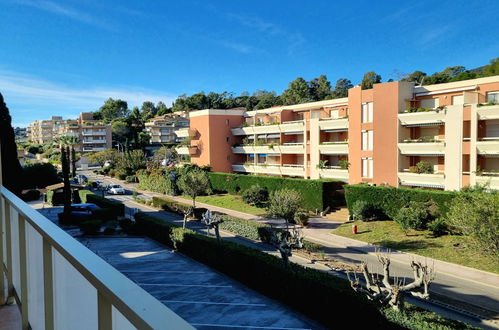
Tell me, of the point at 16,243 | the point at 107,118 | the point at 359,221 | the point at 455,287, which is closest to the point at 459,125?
the point at 359,221

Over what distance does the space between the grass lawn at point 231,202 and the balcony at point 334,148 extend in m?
9.49

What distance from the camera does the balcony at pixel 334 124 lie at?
40.9m

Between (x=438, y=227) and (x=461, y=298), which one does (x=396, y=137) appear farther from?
(x=461, y=298)

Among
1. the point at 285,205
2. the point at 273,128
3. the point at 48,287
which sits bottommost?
the point at 285,205

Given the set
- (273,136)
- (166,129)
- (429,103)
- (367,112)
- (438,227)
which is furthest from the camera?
(166,129)

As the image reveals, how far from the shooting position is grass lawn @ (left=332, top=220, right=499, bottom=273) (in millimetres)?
21391

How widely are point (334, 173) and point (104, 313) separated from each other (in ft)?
133

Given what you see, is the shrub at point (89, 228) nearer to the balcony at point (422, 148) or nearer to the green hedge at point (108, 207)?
the green hedge at point (108, 207)

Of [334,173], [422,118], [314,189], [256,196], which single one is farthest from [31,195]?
[422,118]

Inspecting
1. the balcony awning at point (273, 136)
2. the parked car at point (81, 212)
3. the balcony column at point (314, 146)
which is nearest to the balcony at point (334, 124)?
the balcony column at point (314, 146)

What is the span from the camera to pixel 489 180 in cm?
2783

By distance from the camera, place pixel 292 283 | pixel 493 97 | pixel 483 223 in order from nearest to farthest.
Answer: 1. pixel 292 283
2. pixel 483 223
3. pixel 493 97

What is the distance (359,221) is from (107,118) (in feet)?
390

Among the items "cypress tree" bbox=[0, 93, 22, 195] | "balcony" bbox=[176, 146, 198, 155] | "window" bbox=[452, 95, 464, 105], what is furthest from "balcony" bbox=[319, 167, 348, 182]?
"cypress tree" bbox=[0, 93, 22, 195]
